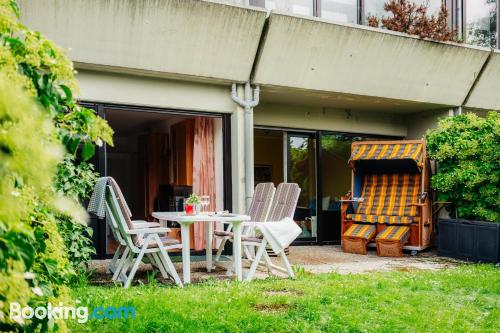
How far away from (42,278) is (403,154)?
730cm

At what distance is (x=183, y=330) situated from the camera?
3363mm

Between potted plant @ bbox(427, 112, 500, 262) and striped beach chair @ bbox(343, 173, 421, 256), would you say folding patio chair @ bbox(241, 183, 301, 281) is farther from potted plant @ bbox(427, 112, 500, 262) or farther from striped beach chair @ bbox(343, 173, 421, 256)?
potted plant @ bbox(427, 112, 500, 262)

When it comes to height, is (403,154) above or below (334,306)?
above

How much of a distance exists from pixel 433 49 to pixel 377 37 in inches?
50.1

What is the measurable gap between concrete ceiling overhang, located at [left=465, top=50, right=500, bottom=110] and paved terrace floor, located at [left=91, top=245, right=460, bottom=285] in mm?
3307

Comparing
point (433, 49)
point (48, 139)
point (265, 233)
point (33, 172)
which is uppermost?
point (433, 49)

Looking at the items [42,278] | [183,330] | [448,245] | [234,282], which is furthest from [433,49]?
[42,278]

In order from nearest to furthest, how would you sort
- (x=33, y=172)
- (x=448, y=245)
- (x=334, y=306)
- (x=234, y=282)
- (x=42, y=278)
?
(x=33, y=172), (x=42, y=278), (x=334, y=306), (x=234, y=282), (x=448, y=245)

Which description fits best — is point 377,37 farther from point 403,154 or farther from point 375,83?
point 403,154

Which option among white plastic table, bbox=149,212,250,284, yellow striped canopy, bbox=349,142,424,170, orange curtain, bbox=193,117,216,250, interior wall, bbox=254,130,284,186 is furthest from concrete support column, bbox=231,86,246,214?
yellow striped canopy, bbox=349,142,424,170

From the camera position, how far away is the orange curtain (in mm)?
8031

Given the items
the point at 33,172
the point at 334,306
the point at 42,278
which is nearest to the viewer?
the point at 33,172

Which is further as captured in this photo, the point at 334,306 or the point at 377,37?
the point at 377,37

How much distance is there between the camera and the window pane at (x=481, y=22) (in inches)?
382
